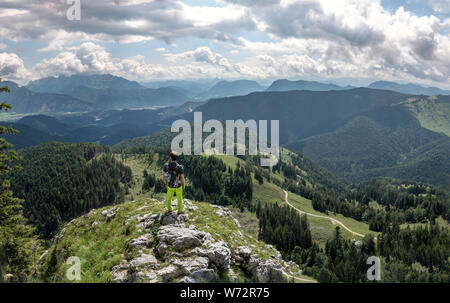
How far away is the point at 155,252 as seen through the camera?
79.4ft

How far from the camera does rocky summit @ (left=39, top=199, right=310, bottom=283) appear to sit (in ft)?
70.6

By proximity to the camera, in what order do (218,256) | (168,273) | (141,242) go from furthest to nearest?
(141,242) < (218,256) < (168,273)

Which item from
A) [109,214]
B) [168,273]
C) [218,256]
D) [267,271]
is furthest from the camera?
[109,214]

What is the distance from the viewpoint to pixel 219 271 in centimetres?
2417

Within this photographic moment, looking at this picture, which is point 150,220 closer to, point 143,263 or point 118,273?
point 143,263

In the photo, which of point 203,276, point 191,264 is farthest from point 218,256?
point 203,276

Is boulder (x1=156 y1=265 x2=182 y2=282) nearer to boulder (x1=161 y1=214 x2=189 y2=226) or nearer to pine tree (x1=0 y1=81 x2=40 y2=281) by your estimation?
boulder (x1=161 y1=214 x2=189 y2=226)

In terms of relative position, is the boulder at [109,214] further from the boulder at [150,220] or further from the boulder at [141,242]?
the boulder at [141,242]

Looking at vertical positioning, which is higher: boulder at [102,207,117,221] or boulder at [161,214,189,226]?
boulder at [161,214,189,226]

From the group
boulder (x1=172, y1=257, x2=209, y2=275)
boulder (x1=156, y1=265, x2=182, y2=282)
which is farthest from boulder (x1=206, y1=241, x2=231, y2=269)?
boulder (x1=156, y1=265, x2=182, y2=282)

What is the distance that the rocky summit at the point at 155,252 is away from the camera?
70.6ft

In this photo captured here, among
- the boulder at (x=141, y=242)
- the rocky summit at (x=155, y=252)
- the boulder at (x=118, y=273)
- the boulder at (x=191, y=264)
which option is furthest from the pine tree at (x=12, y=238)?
the boulder at (x=191, y=264)
